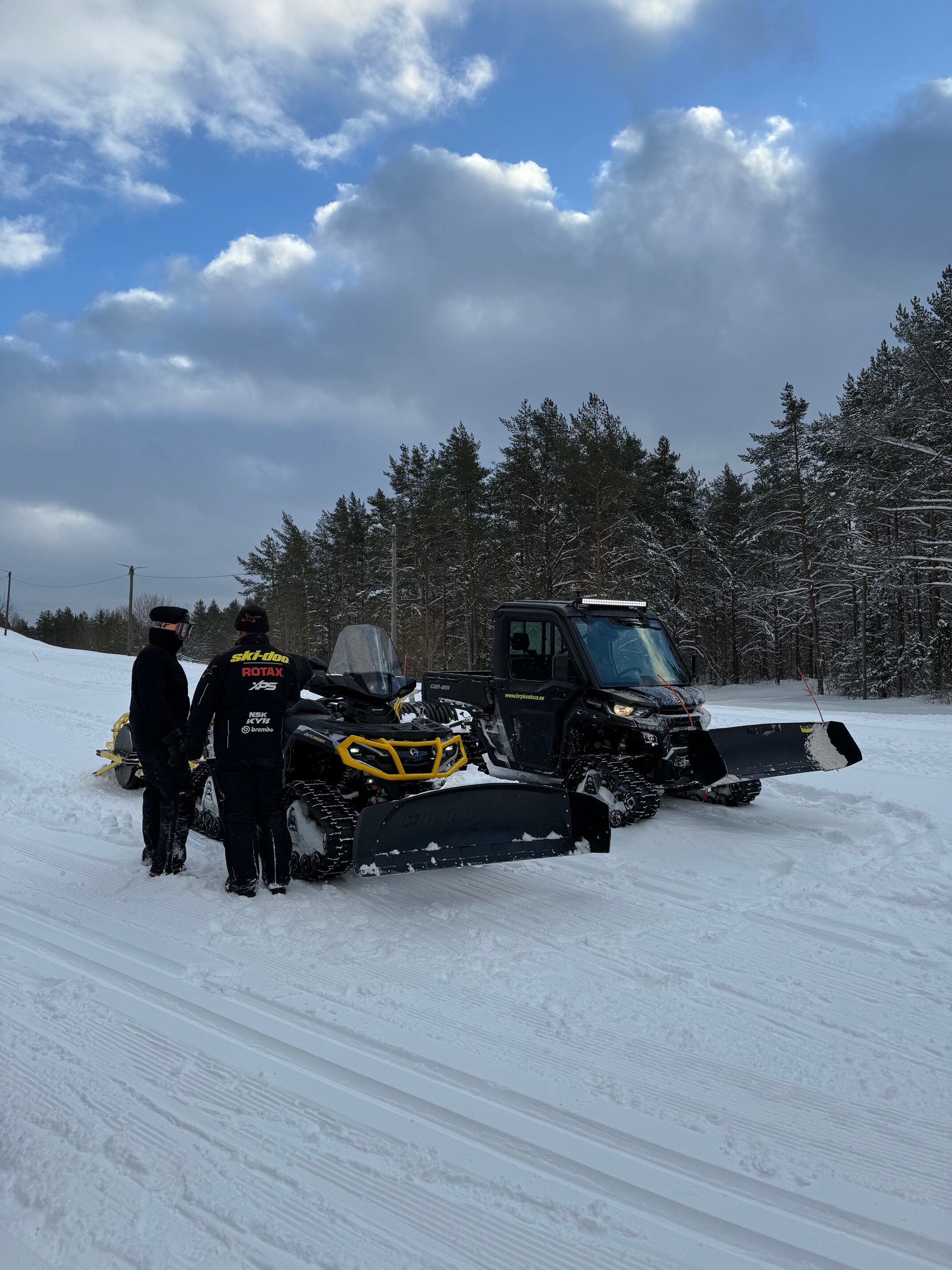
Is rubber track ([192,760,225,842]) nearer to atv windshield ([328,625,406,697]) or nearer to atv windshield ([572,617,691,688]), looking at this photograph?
atv windshield ([328,625,406,697])

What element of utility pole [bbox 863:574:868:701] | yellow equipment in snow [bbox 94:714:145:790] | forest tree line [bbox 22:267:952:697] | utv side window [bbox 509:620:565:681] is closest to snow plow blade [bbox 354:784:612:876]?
utv side window [bbox 509:620:565:681]

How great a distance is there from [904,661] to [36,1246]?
31527mm

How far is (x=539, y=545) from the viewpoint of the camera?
29.8 meters

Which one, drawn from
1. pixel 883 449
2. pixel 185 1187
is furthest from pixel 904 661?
pixel 185 1187

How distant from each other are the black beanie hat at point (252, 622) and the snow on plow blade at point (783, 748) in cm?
352

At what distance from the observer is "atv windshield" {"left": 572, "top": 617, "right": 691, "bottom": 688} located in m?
7.16

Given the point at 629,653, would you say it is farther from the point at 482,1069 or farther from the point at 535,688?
the point at 482,1069

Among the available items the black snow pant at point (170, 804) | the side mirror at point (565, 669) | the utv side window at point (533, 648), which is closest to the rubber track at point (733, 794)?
the side mirror at point (565, 669)

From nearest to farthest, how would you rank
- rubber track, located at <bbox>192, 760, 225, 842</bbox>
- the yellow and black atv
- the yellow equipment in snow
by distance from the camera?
the yellow and black atv, rubber track, located at <bbox>192, 760, 225, 842</bbox>, the yellow equipment in snow

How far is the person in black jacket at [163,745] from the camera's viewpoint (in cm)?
518

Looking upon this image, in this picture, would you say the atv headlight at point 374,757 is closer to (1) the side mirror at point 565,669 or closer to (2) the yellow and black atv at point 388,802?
(2) the yellow and black atv at point 388,802

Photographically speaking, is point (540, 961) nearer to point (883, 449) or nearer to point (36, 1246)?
point (36, 1246)

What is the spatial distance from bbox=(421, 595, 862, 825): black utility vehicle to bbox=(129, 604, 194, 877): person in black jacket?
8.44 ft

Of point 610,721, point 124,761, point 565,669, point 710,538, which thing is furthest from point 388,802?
point 710,538
